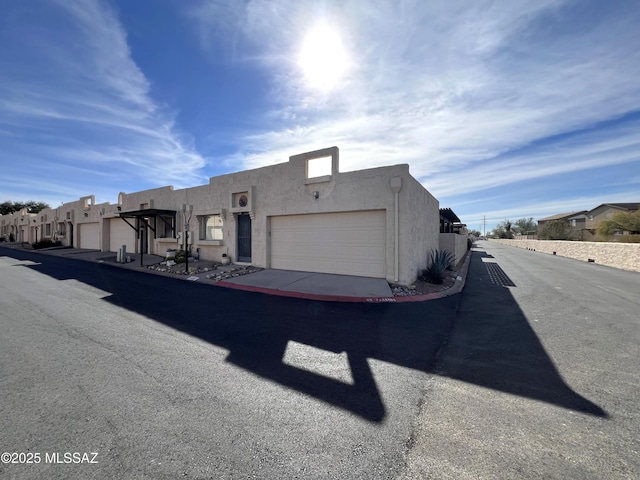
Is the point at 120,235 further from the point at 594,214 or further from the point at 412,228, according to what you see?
the point at 594,214

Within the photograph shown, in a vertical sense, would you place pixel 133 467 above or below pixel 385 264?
below

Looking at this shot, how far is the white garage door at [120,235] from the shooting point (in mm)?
18078

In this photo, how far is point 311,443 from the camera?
2217 millimetres

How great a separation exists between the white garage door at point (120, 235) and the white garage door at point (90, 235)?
233 cm

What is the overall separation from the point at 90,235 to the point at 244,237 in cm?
1832

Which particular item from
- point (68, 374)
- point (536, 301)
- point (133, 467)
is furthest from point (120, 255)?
point (536, 301)

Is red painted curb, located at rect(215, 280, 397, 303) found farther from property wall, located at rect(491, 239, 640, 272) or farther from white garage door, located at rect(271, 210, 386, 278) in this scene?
property wall, located at rect(491, 239, 640, 272)

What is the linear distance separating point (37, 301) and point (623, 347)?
1251 centimetres

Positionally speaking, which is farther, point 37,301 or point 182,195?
point 182,195

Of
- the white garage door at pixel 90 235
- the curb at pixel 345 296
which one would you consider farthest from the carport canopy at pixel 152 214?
the white garage door at pixel 90 235

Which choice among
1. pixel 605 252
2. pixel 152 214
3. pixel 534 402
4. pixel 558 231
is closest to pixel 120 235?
pixel 152 214

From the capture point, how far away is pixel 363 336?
4.73 metres

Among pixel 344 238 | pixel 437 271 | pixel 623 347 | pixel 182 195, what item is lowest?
pixel 623 347

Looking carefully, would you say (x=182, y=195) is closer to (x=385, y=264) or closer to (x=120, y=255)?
(x=120, y=255)
